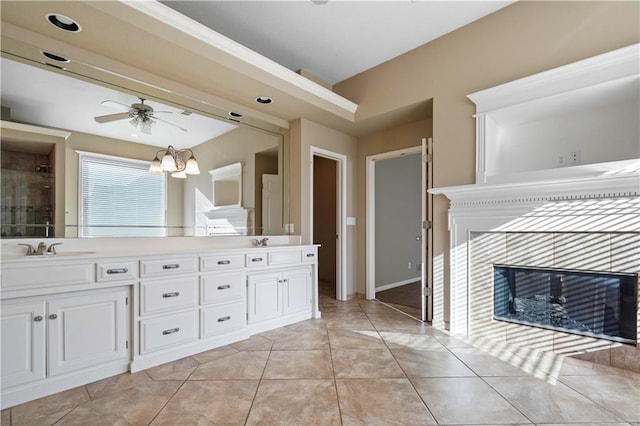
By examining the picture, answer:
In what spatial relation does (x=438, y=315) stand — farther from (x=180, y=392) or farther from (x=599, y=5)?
(x=599, y=5)

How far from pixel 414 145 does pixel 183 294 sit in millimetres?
3208

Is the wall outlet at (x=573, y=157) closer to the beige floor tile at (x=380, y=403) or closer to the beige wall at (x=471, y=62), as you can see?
the beige wall at (x=471, y=62)

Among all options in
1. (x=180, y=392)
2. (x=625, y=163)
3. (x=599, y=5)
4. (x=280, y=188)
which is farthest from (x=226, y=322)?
(x=599, y=5)

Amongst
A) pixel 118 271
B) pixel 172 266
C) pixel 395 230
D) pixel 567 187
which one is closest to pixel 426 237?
pixel 567 187

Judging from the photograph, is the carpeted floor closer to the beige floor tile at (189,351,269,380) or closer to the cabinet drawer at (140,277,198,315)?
the beige floor tile at (189,351,269,380)

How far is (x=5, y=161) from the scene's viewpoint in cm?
205

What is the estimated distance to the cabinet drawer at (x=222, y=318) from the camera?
8.83 feet

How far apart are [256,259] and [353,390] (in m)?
1.57

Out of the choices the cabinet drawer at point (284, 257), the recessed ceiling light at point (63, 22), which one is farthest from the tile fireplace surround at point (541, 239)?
the recessed ceiling light at point (63, 22)

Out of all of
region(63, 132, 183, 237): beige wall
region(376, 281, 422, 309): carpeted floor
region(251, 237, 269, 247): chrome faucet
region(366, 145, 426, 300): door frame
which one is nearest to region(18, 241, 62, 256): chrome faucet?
region(63, 132, 183, 237): beige wall

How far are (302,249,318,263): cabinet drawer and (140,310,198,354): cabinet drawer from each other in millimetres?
1347

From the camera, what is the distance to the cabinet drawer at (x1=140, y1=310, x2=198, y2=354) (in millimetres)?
2344

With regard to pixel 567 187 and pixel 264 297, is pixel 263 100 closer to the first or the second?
pixel 264 297

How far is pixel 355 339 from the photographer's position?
9.51ft
